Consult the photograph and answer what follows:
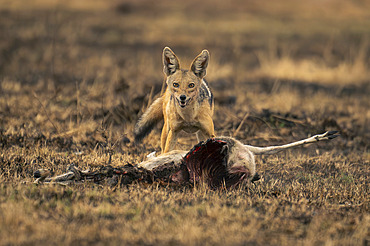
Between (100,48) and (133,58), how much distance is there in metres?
1.82

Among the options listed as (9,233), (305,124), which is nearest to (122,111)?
(305,124)

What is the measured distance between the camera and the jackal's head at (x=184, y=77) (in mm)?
5746

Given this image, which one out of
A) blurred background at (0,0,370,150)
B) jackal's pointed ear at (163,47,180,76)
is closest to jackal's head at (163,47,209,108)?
jackal's pointed ear at (163,47,180,76)

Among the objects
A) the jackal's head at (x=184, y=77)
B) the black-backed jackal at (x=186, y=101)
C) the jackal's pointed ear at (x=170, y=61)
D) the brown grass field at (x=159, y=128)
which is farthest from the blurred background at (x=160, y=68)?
the jackal's pointed ear at (x=170, y=61)

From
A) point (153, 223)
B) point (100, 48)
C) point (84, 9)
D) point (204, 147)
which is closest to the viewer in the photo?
point (153, 223)

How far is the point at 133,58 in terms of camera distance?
1523 centimetres

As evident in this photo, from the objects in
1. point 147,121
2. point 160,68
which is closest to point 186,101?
point 147,121

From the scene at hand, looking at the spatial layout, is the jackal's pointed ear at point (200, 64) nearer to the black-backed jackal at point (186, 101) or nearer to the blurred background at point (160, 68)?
the black-backed jackal at point (186, 101)

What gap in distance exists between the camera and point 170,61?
19.8 ft

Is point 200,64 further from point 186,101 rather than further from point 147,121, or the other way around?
point 147,121

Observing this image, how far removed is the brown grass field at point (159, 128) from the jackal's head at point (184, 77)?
860 mm

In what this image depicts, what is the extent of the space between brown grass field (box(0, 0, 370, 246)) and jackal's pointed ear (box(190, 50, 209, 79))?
1235 mm

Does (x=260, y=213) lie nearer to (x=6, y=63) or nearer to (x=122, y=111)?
(x=122, y=111)

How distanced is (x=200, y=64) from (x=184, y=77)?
0.34m
